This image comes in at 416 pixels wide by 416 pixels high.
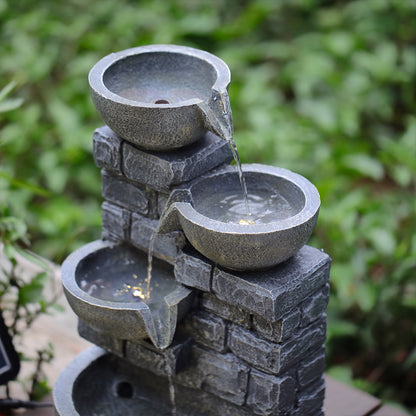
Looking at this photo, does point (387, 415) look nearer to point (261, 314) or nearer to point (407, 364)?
point (407, 364)

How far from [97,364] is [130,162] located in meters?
0.88

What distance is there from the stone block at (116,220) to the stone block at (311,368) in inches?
31.4

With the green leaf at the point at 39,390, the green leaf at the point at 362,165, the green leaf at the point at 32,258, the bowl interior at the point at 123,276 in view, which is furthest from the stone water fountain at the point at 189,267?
the green leaf at the point at 362,165

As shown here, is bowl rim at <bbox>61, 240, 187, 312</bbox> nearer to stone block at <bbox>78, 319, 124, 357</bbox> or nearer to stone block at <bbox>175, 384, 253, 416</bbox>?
stone block at <bbox>78, 319, 124, 357</bbox>

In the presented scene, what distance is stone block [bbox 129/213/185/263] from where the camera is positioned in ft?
7.77

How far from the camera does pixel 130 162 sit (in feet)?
7.71

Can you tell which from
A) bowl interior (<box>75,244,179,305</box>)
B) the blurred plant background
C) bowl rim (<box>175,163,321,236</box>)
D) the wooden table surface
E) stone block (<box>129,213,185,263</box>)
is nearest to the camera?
bowl rim (<box>175,163,321,236</box>)

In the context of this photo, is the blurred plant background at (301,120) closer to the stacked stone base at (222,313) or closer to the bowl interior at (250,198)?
the stacked stone base at (222,313)

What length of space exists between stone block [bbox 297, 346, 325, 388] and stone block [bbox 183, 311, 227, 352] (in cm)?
28

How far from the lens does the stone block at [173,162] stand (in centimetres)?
226

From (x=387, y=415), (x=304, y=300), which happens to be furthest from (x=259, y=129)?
→ (x=304, y=300)

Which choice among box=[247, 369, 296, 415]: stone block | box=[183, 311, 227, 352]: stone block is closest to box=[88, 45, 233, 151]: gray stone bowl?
box=[183, 311, 227, 352]: stone block

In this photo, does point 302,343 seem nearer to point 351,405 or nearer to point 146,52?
point 351,405

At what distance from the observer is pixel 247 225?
2074 millimetres
